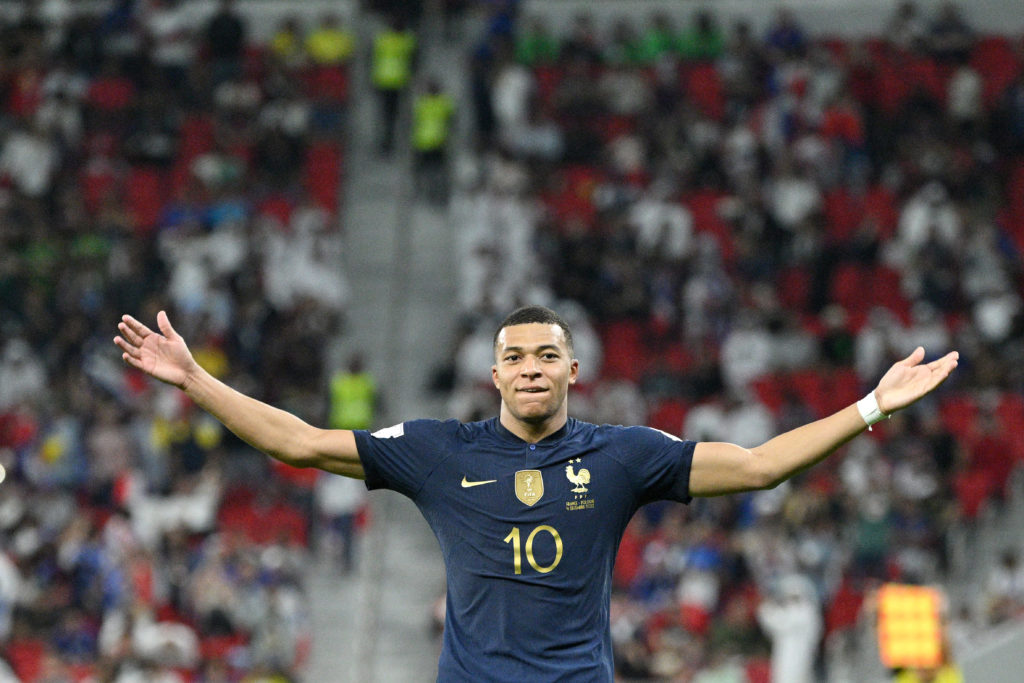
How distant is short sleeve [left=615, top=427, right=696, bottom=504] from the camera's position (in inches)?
198

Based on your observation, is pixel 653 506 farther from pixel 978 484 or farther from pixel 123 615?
pixel 123 615

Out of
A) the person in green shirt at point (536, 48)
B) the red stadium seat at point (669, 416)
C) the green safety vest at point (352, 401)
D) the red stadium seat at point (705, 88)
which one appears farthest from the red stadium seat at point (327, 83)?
the red stadium seat at point (669, 416)

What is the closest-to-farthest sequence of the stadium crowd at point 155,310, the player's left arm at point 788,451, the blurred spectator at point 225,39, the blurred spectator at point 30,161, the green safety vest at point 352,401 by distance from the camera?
the player's left arm at point 788,451, the stadium crowd at point 155,310, the green safety vest at point 352,401, the blurred spectator at point 30,161, the blurred spectator at point 225,39

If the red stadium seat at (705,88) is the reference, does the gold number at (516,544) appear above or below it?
below

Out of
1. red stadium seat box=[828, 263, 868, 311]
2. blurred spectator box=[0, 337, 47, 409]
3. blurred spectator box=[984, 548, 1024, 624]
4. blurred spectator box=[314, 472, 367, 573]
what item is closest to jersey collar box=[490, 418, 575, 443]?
blurred spectator box=[984, 548, 1024, 624]

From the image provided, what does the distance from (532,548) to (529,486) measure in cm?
20

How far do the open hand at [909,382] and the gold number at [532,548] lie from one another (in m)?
1.07

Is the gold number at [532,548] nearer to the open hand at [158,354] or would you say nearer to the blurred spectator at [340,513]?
the open hand at [158,354]

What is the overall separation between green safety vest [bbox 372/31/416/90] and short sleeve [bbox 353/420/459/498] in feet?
49.8

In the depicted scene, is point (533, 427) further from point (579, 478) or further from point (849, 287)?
point (849, 287)

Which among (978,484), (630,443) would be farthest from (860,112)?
(630,443)

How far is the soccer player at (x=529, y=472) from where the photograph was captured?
4840 millimetres

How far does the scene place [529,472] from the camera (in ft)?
16.5

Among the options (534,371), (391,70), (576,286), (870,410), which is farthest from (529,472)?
(391,70)
